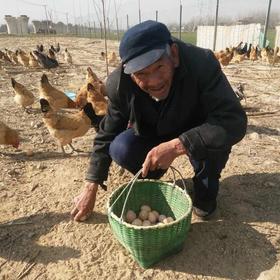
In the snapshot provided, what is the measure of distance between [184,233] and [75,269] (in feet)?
2.66

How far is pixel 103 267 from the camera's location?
241 centimetres

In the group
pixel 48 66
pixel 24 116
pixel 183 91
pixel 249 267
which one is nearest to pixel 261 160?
pixel 249 267

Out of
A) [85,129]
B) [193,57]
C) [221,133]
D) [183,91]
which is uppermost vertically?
[193,57]

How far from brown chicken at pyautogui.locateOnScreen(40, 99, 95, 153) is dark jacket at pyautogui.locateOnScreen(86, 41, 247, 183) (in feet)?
6.81

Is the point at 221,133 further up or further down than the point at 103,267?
further up

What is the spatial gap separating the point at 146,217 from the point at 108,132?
72cm

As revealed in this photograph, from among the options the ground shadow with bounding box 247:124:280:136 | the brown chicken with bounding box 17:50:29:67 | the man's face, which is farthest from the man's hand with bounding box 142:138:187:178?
the brown chicken with bounding box 17:50:29:67

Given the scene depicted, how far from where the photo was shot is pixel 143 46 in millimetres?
1942

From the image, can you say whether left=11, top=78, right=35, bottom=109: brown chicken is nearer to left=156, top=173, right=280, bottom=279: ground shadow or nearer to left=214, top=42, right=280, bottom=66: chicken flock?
left=156, top=173, right=280, bottom=279: ground shadow

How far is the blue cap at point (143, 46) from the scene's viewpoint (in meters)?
1.92

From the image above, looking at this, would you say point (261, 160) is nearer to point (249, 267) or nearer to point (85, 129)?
point (249, 267)

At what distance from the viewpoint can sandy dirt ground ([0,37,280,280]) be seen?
2.38 m

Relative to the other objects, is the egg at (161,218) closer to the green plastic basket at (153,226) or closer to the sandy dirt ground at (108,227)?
the green plastic basket at (153,226)

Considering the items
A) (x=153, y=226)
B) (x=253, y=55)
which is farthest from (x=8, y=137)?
(x=253, y=55)
